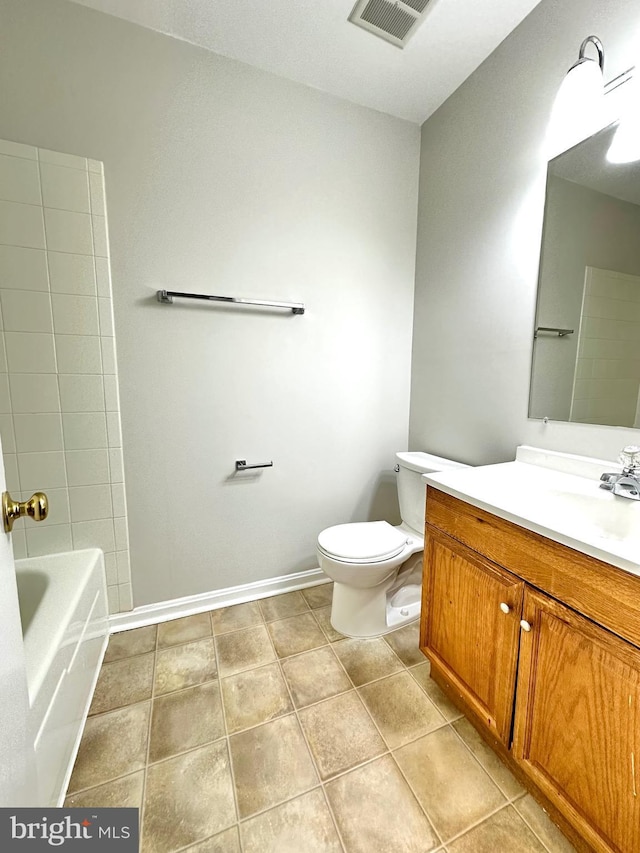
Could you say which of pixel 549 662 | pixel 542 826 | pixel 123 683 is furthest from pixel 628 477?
pixel 123 683

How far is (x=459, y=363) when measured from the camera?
→ 69.0 inches

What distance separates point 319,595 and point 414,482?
32.6 inches

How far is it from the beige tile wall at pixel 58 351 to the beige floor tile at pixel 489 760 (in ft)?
5.19

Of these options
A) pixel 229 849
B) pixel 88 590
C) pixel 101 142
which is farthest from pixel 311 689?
pixel 101 142

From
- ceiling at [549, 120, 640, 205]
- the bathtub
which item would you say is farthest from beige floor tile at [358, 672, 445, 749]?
ceiling at [549, 120, 640, 205]

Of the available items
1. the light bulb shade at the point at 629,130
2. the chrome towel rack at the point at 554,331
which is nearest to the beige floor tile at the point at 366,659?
the chrome towel rack at the point at 554,331

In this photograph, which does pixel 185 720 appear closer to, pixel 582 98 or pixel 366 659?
pixel 366 659

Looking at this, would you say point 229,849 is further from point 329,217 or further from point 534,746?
point 329,217

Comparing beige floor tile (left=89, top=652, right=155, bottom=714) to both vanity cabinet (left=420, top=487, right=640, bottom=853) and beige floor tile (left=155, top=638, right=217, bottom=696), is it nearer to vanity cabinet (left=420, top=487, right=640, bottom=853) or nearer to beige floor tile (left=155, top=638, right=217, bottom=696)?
beige floor tile (left=155, top=638, right=217, bottom=696)

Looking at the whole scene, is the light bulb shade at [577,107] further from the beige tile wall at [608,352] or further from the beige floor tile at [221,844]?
the beige floor tile at [221,844]

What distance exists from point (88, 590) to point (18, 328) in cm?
105

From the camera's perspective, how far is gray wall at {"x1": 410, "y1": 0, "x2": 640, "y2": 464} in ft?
4.09

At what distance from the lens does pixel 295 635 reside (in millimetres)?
1624

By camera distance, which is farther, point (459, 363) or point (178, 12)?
point (459, 363)
